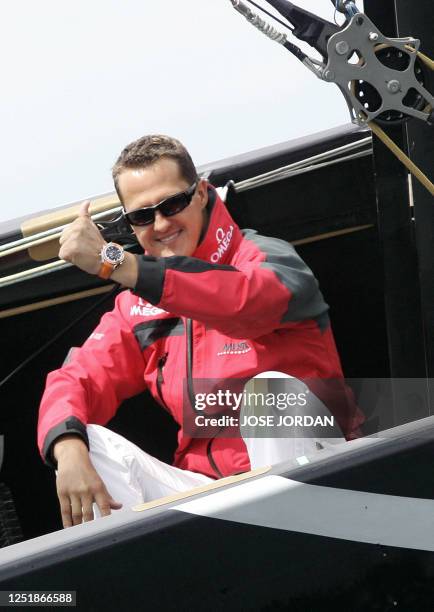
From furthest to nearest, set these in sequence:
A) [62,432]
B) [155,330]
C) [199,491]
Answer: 1. [155,330]
2. [62,432]
3. [199,491]

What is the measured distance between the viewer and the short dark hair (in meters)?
1.89

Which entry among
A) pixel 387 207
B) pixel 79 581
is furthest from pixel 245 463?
pixel 79 581

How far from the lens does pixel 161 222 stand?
1827 mm

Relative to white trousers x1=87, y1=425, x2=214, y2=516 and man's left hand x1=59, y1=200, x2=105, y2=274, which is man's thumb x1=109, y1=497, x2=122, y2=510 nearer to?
white trousers x1=87, y1=425, x2=214, y2=516

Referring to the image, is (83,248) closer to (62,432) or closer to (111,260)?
(111,260)

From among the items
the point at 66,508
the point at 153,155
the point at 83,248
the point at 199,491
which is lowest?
the point at 66,508

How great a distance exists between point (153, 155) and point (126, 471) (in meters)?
0.54

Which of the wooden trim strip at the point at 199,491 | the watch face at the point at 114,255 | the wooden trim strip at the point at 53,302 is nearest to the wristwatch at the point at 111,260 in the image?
the watch face at the point at 114,255

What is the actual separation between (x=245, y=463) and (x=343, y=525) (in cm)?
52

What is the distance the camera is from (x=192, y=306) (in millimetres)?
1670

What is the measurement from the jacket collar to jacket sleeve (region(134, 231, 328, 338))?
62mm

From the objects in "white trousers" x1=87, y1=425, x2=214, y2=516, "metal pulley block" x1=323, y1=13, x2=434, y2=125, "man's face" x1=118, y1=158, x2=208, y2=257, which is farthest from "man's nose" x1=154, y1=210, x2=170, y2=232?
"metal pulley block" x1=323, y1=13, x2=434, y2=125

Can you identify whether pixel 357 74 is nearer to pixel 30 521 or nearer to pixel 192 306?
pixel 192 306

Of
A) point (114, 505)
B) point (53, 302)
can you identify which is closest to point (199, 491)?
point (114, 505)
